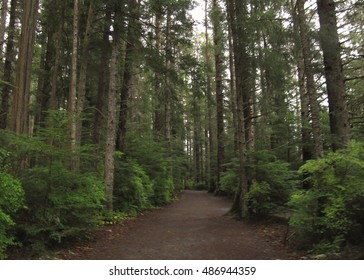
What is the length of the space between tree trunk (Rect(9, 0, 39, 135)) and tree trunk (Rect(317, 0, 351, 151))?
7.53 m

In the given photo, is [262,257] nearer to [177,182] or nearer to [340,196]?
[340,196]

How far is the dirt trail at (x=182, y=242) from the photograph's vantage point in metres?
6.10

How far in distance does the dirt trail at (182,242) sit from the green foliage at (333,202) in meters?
0.66

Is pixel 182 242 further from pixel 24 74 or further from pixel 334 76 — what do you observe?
pixel 24 74

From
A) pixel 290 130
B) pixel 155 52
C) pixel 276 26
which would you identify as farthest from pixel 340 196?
pixel 290 130

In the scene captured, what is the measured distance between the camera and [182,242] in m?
7.35

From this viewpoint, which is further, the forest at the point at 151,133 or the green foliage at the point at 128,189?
the green foliage at the point at 128,189

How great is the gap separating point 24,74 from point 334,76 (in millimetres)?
7913

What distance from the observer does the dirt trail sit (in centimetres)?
610

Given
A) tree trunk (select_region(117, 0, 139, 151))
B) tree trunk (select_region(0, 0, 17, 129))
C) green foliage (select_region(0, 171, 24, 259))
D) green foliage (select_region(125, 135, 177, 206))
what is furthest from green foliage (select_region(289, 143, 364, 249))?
tree trunk (select_region(0, 0, 17, 129))

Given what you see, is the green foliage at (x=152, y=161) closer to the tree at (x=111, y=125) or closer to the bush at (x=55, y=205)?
the tree at (x=111, y=125)

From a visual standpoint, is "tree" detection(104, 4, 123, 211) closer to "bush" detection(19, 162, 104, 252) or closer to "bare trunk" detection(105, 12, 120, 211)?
"bare trunk" detection(105, 12, 120, 211)

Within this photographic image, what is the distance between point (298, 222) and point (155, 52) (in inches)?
316

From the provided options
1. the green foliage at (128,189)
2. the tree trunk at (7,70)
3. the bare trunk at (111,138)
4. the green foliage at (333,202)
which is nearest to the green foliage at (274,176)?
the green foliage at (333,202)
